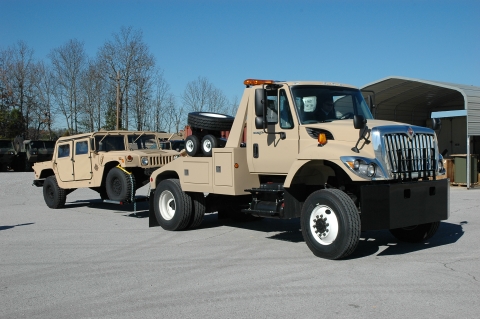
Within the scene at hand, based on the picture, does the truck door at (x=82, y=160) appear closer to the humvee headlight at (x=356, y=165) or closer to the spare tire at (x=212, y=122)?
the spare tire at (x=212, y=122)

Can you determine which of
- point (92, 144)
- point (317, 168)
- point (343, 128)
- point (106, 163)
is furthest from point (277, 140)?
point (92, 144)

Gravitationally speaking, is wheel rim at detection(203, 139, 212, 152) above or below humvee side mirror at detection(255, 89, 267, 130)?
below

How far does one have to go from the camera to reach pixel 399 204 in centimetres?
743

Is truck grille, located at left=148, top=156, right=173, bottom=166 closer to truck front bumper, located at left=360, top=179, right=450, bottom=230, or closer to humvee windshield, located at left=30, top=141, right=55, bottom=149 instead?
truck front bumper, located at left=360, top=179, right=450, bottom=230

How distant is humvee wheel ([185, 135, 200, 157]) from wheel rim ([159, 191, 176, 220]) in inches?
44.6

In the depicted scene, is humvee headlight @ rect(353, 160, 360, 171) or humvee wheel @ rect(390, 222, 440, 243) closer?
humvee headlight @ rect(353, 160, 360, 171)

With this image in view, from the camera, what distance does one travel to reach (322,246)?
303 inches

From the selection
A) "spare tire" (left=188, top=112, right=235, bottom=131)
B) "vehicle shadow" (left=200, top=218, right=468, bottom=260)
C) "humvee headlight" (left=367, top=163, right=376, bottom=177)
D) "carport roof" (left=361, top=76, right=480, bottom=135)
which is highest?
"carport roof" (left=361, top=76, right=480, bottom=135)

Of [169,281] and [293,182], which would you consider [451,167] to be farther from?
[169,281]

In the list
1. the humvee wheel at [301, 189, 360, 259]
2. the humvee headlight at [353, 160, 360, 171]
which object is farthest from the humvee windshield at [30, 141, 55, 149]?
the humvee headlight at [353, 160, 360, 171]

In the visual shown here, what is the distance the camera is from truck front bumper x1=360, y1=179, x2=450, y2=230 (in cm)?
728

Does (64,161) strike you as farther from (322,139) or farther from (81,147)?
(322,139)

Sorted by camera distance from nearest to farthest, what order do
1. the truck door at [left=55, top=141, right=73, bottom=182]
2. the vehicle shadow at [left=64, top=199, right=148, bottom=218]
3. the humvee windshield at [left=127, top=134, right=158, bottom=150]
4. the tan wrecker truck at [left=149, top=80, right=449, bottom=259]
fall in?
the tan wrecker truck at [left=149, top=80, right=449, bottom=259]
the vehicle shadow at [left=64, top=199, right=148, bottom=218]
the humvee windshield at [left=127, top=134, right=158, bottom=150]
the truck door at [left=55, top=141, right=73, bottom=182]

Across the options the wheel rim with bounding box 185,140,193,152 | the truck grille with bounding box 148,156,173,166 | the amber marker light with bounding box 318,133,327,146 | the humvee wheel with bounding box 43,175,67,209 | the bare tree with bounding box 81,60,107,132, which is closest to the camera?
the amber marker light with bounding box 318,133,327,146
